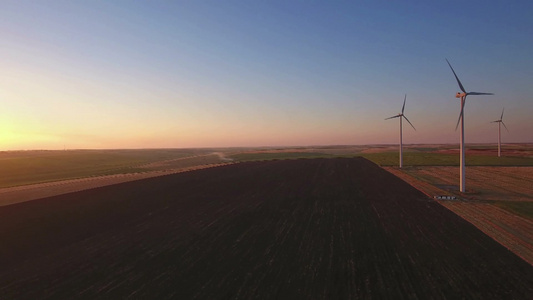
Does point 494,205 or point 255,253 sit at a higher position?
point 255,253

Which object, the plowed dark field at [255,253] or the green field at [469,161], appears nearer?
the plowed dark field at [255,253]

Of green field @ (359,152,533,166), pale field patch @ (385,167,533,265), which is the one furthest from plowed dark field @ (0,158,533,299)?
green field @ (359,152,533,166)

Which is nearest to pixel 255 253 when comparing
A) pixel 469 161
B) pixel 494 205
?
pixel 494 205

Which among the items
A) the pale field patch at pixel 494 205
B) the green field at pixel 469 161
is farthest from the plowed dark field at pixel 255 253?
the green field at pixel 469 161

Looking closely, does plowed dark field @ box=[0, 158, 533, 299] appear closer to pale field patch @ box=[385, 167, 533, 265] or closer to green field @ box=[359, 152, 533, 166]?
pale field patch @ box=[385, 167, 533, 265]

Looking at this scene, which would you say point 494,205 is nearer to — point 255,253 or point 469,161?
point 255,253

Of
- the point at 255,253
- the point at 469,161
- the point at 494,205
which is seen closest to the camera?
the point at 255,253

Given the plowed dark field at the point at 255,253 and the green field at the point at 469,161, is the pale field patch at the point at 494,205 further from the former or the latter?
the green field at the point at 469,161

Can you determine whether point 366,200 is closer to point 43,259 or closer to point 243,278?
point 243,278

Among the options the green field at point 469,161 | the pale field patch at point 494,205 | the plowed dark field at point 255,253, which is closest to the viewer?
the plowed dark field at point 255,253
